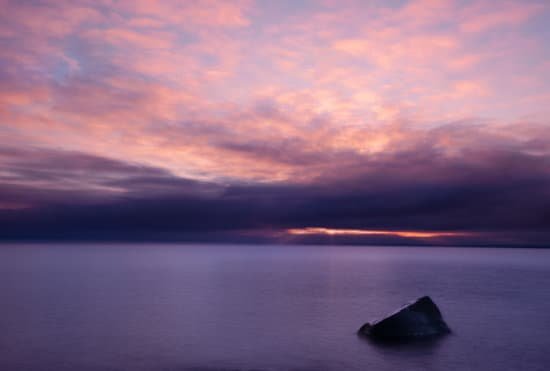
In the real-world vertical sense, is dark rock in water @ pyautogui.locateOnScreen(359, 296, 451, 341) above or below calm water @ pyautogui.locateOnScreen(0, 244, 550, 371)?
above

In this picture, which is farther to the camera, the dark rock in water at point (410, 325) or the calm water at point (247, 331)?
the dark rock in water at point (410, 325)

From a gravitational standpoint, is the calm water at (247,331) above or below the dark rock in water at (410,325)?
below

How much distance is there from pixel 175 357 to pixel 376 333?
1530cm

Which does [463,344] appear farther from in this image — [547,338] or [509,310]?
[509,310]

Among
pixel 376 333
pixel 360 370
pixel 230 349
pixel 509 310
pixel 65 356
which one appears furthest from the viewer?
pixel 509 310

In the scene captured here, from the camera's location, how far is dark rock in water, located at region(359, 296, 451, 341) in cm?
3297

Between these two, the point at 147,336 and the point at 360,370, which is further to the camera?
the point at 147,336

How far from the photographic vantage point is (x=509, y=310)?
49469 millimetres

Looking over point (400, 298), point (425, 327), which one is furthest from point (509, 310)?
point (425, 327)

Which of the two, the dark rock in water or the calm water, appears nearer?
the calm water

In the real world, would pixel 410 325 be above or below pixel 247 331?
above

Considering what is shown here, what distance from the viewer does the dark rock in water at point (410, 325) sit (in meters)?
33.0

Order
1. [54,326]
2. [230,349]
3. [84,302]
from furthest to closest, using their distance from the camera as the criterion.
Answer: [84,302] → [54,326] → [230,349]

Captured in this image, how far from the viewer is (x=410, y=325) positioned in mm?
33594
